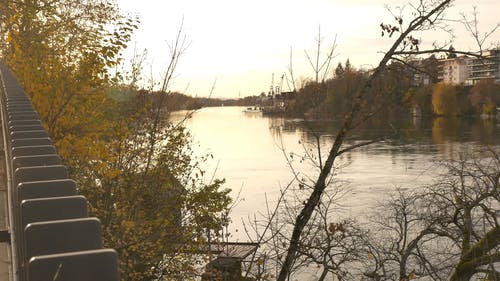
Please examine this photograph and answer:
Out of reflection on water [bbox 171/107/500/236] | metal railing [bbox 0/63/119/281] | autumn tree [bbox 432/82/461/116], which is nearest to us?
metal railing [bbox 0/63/119/281]

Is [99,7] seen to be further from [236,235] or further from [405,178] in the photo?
[405,178]

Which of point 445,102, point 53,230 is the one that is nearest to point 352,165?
point 53,230

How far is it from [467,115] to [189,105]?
13391cm

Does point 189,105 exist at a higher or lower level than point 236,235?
higher

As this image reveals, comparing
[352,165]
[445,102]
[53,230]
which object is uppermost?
[53,230]

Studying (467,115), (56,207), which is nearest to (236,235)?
(56,207)

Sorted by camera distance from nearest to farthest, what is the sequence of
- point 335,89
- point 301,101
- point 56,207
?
point 56,207 < point 301,101 < point 335,89

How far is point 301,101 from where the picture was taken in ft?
28.0

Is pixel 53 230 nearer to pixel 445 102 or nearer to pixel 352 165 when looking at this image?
pixel 352 165

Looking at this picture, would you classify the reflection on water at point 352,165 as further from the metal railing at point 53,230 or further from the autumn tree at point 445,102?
the autumn tree at point 445,102

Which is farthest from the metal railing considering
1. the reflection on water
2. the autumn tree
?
the autumn tree

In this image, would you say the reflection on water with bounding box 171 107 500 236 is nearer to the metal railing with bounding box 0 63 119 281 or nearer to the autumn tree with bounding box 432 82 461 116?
the metal railing with bounding box 0 63 119 281

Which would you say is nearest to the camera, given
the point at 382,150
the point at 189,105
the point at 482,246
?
the point at 189,105

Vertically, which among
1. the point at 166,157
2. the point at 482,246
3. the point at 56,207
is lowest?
the point at 482,246
